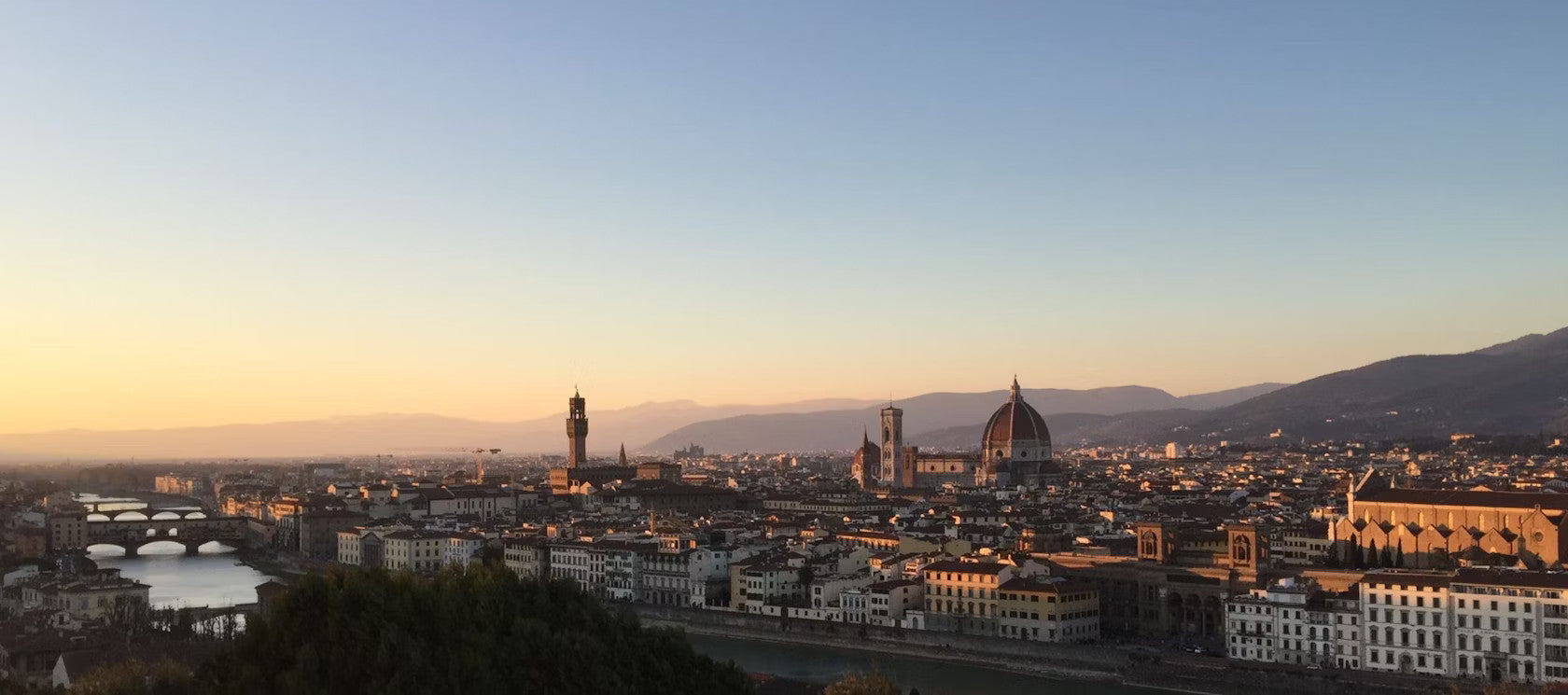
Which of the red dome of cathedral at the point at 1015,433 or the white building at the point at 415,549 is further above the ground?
the red dome of cathedral at the point at 1015,433

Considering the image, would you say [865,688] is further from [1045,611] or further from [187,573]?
[187,573]

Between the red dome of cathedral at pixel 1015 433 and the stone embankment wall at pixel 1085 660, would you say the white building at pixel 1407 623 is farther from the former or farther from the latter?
the red dome of cathedral at pixel 1015 433

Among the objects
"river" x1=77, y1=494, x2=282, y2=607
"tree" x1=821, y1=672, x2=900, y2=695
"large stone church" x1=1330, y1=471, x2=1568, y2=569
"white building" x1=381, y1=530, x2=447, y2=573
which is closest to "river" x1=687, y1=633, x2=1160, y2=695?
"tree" x1=821, y1=672, x2=900, y2=695

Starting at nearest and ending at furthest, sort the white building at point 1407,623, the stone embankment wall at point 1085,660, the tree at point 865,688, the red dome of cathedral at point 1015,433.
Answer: the tree at point 865,688
the stone embankment wall at point 1085,660
the white building at point 1407,623
the red dome of cathedral at point 1015,433

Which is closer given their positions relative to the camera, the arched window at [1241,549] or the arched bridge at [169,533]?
the arched window at [1241,549]

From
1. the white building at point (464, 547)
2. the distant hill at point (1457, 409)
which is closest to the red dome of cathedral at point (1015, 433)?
the white building at point (464, 547)

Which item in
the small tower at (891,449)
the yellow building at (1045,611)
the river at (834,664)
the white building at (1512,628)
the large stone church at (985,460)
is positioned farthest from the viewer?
the small tower at (891,449)

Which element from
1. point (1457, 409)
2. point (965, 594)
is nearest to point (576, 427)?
point (965, 594)
